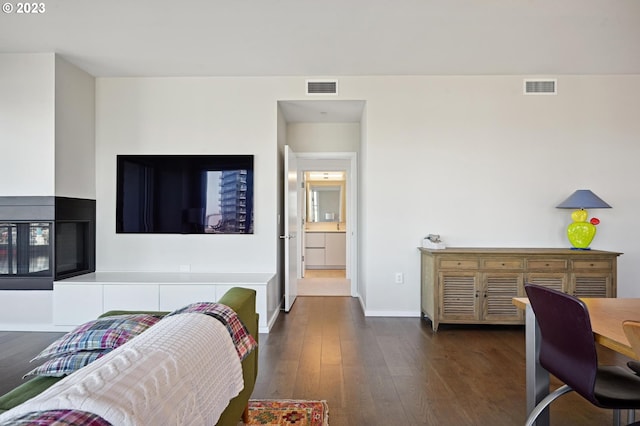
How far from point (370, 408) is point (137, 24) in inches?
135

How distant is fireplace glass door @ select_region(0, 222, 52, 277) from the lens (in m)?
3.64

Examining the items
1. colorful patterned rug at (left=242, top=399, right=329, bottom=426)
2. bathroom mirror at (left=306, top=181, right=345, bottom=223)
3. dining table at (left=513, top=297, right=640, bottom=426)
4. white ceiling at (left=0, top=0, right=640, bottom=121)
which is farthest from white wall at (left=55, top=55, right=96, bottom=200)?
bathroom mirror at (left=306, top=181, right=345, bottom=223)

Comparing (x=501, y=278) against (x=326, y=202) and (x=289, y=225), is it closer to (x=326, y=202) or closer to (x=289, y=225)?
(x=289, y=225)

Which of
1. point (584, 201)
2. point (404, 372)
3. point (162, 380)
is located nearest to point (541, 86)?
point (584, 201)

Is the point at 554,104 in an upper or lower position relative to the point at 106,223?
upper

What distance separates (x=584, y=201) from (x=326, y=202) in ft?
17.5

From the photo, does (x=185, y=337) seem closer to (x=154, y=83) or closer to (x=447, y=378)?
(x=447, y=378)

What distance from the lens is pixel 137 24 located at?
3070mm

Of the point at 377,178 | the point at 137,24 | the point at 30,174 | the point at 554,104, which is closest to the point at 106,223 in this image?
the point at 30,174

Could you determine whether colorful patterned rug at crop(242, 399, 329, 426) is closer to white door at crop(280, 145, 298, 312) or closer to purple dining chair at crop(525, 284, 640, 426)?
purple dining chair at crop(525, 284, 640, 426)

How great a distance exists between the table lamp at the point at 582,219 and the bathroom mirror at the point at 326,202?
16.4ft

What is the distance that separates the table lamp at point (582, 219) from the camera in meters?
3.81

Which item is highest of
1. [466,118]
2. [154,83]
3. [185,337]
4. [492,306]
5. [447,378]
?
[154,83]

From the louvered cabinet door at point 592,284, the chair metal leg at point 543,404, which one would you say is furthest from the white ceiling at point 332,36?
the chair metal leg at point 543,404
